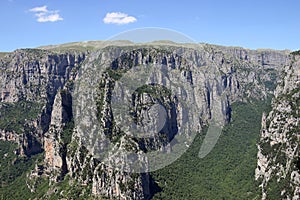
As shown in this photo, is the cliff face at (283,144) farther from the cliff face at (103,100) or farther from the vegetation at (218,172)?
the cliff face at (103,100)

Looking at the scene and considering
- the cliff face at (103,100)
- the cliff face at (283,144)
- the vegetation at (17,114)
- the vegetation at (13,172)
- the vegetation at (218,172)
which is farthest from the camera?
the vegetation at (17,114)

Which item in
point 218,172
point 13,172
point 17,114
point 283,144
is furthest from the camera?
point 17,114

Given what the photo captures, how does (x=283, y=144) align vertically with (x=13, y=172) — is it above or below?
above

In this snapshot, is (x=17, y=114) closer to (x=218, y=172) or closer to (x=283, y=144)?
(x=218, y=172)

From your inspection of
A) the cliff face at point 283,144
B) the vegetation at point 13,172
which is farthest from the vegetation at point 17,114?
the cliff face at point 283,144

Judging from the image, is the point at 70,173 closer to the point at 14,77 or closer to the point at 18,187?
the point at 18,187

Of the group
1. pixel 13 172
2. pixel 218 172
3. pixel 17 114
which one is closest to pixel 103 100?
pixel 218 172
